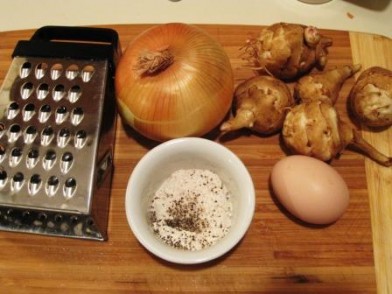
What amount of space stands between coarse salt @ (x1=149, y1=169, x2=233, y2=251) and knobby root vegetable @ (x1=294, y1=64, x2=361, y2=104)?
0.26 metres

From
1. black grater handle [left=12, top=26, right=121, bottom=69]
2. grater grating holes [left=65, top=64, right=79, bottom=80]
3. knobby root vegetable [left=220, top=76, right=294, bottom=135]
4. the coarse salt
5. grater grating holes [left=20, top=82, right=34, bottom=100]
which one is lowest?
the coarse salt

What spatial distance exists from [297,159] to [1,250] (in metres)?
0.58

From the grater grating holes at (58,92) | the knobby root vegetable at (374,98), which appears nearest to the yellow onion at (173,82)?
the grater grating holes at (58,92)

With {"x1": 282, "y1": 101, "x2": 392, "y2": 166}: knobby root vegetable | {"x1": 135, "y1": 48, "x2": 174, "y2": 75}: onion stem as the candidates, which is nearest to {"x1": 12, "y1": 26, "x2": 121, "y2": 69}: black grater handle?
{"x1": 135, "y1": 48, "x2": 174, "y2": 75}: onion stem

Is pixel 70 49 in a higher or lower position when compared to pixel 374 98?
higher

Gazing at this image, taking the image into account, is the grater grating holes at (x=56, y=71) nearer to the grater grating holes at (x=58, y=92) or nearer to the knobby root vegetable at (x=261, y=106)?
the grater grating holes at (x=58, y=92)

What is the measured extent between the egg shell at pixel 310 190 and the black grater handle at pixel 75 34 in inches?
16.7

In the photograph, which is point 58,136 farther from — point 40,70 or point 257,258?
point 257,258

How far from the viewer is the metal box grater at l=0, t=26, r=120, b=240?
68 cm

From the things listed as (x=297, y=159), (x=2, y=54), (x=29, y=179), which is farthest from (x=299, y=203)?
(x=2, y=54)

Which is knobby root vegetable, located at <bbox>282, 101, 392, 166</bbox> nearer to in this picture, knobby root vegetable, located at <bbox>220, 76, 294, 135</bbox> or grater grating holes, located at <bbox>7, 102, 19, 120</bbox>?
knobby root vegetable, located at <bbox>220, 76, 294, 135</bbox>

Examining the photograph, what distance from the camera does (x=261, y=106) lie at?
2.57 ft

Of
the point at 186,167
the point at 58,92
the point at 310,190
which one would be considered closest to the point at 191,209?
the point at 186,167

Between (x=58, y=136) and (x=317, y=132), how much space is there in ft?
1.58
